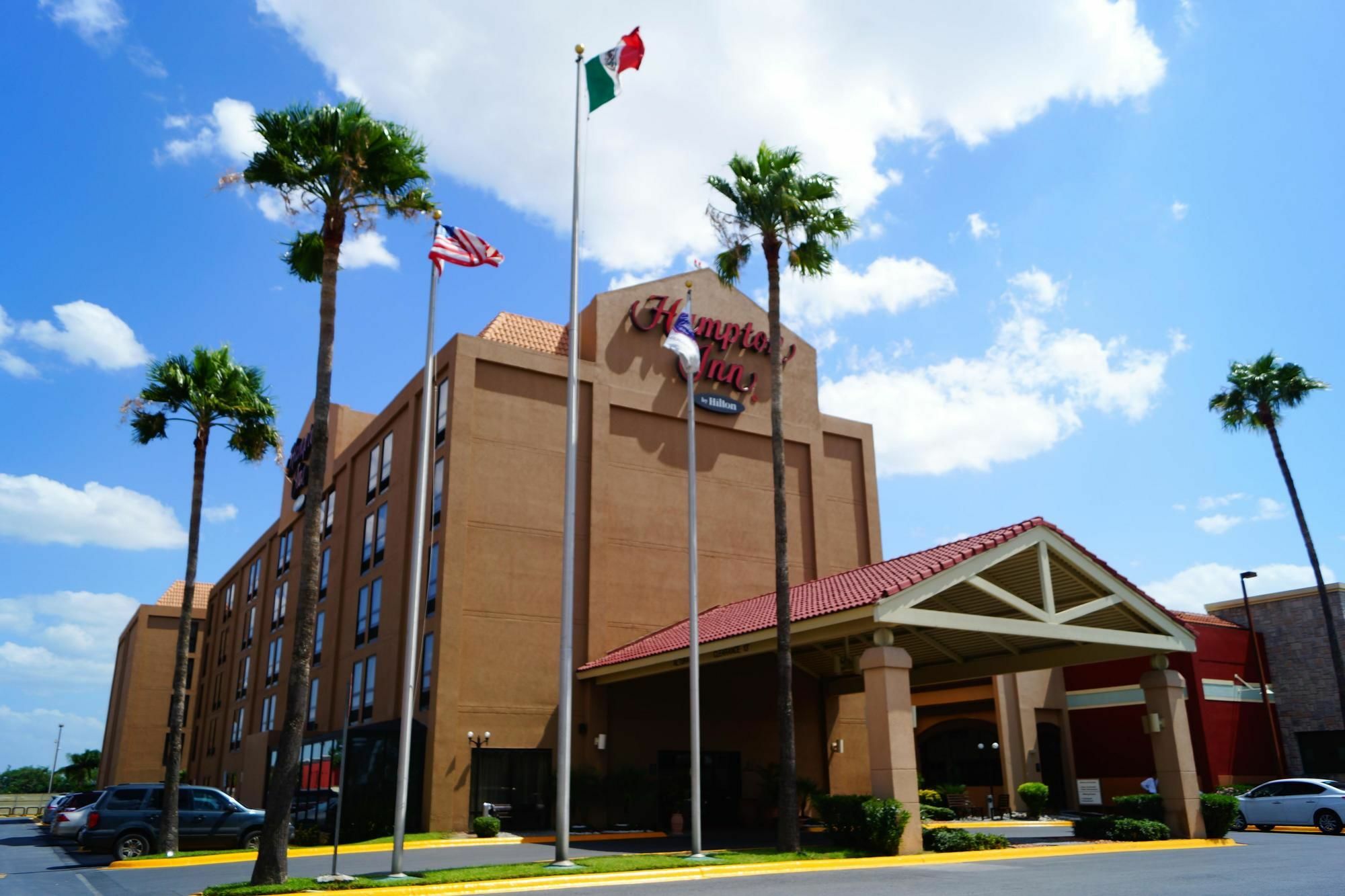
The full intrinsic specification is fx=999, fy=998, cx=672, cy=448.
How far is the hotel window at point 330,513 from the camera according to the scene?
42.8 metres

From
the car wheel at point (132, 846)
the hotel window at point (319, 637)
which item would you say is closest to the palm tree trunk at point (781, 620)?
the car wheel at point (132, 846)

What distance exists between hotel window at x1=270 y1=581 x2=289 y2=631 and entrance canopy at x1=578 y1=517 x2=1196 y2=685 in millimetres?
26034

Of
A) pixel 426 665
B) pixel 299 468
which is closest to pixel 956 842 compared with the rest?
pixel 426 665

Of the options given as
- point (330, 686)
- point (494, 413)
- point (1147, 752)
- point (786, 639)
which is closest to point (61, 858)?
point (330, 686)

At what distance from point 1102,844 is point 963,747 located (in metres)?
18.9

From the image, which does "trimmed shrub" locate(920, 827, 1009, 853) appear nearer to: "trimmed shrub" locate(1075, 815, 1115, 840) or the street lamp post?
"trimmed shrub" locate(1075, 815, 1115, 840)

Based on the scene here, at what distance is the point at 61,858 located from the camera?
81.3ft

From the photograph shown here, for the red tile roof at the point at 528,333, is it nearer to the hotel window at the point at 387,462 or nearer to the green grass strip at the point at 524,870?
the hotel window at the point at 387,462

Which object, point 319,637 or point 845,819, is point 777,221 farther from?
point 319,637

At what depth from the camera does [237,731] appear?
55906mm

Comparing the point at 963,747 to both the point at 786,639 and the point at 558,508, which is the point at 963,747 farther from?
the point at 786,639

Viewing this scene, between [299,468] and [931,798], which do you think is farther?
[299,468]

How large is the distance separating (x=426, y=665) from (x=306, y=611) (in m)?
13.1

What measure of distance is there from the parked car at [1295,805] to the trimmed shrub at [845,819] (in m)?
12.9
